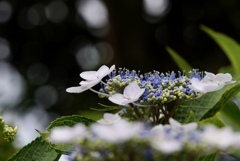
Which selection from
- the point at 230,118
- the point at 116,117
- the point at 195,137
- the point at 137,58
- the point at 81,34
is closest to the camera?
the point at 195,137

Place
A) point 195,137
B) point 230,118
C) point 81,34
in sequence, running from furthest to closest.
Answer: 1. point 81,34
2. point 230,118
3. point 195,137

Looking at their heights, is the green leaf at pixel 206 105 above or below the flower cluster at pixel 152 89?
above

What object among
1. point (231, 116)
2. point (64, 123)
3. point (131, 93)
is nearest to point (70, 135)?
point (131, 93)

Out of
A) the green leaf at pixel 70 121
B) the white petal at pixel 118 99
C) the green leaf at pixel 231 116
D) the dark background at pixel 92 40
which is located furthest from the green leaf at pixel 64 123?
the dark background at pixel 92 40

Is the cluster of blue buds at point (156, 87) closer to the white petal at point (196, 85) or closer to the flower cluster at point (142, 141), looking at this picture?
the white petal at point (196, 85)

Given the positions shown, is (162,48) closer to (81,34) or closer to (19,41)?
(81,34)

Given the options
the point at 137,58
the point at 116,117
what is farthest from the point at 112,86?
the point at 137,58

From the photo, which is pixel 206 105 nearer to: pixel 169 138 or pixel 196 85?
pixel 196 85
